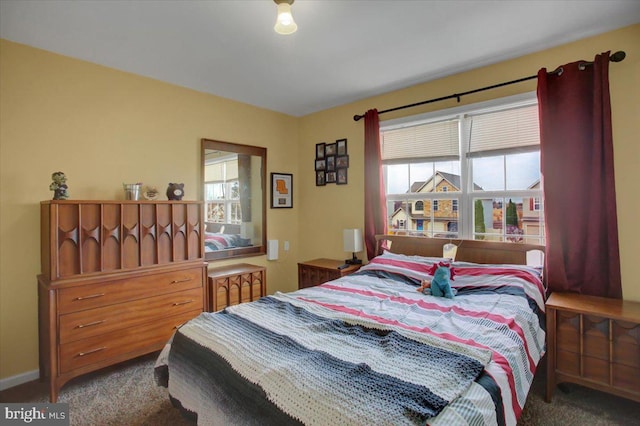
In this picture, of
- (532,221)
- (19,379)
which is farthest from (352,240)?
(19,379)

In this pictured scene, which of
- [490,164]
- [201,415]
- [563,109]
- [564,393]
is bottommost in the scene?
[564,393]

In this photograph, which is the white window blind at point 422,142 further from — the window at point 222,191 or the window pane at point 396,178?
the window at point 222,191

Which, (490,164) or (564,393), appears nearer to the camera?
(564,393)

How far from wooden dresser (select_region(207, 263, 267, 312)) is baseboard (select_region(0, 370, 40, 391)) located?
1322mm

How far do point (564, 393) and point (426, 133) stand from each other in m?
2.38

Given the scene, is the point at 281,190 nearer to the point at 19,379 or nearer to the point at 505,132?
the point at 505,132

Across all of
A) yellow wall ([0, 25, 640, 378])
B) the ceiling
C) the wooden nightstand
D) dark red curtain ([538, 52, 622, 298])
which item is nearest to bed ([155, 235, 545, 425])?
dark red curtain ([538, 52, 622, 298])

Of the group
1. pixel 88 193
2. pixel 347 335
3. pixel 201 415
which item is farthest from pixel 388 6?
pixel 88 193

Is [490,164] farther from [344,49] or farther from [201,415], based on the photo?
[201,415]

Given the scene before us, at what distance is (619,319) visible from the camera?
1.86m

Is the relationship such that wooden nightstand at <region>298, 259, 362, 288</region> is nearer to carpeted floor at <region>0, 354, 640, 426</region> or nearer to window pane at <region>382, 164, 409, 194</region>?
window pane at <region>382, 164, 409, 194</region>

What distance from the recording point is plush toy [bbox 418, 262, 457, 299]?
7.27ft

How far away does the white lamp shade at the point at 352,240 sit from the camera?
Result: 3.45 m

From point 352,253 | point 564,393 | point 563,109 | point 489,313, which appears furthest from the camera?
point 352,253
